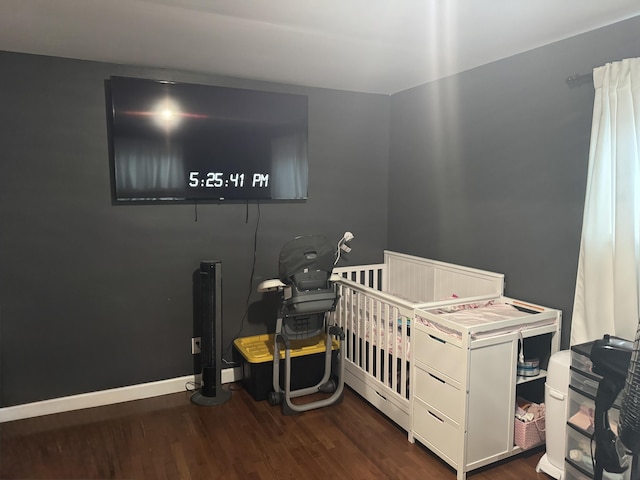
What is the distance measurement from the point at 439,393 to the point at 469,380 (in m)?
0.24

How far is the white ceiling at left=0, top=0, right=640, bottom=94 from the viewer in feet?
6.83

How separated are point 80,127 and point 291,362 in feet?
6.88

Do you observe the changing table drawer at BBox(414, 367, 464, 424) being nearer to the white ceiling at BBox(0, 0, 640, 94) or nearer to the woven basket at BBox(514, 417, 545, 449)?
the woven basket at BBox(514, 417, 545, 449)

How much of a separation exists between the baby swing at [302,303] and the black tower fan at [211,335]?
0.35m

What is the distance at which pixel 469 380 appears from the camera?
234cm

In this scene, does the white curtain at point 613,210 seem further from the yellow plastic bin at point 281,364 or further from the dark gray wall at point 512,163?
the yellow plastic bin at point 281,364

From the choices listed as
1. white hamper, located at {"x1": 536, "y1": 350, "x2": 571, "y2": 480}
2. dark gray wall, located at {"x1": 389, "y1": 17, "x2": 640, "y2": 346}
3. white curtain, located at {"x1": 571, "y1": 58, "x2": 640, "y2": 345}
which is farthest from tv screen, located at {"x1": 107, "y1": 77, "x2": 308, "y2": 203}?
white hamper, located at {"x1": 536, "y1": 350, "x2": 571, "y2": 480}

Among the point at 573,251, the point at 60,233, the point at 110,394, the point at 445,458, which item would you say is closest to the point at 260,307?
the point at 110,394

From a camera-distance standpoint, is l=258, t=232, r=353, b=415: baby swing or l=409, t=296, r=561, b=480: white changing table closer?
l=409, t=296, r=561, b=480: white changing table

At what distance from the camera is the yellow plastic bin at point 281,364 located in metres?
3.23

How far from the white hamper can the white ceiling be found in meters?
1.71

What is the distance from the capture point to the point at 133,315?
325cm

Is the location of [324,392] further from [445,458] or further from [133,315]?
[133,315]

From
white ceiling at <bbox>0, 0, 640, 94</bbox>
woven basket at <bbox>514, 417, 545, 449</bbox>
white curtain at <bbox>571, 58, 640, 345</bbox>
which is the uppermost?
white ceiling at <bbox>0, 0, 640, 94</bbox>
